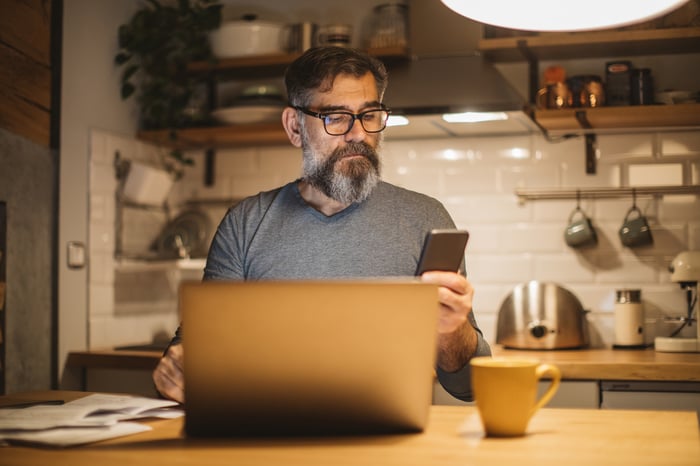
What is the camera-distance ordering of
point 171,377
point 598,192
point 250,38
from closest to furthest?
1. point 171,377
2. point 598,192
3. point 250,38

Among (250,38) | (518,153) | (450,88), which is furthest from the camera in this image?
(250,38)

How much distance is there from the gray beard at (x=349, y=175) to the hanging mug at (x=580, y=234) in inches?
53.4

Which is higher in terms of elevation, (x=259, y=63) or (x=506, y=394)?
(x=259, y=63)

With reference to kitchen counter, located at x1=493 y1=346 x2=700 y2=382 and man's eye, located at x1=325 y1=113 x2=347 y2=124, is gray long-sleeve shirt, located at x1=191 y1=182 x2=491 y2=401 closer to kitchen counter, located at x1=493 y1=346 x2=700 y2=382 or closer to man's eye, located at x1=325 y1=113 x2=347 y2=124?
man's eye, located at x1=325 y1=113 x2=347 y2=124

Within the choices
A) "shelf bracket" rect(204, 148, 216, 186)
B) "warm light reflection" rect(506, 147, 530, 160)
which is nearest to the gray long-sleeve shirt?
"warm light reflection" rect(506, 147, 530, 160)

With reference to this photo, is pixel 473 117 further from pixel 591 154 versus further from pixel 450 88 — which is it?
pixel 591 154

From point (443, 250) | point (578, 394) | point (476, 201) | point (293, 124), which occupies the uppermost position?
point (293, 124)

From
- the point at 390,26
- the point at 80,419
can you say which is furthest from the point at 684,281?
the point at 80,419

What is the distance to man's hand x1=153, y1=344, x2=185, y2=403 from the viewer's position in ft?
5.28

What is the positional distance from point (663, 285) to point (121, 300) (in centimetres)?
205

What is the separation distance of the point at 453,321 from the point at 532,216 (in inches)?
77.2

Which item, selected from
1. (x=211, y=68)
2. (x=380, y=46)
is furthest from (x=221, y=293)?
(x=211, y=68)

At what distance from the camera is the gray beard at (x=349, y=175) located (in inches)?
82.0

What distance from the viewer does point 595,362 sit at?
109 inches
